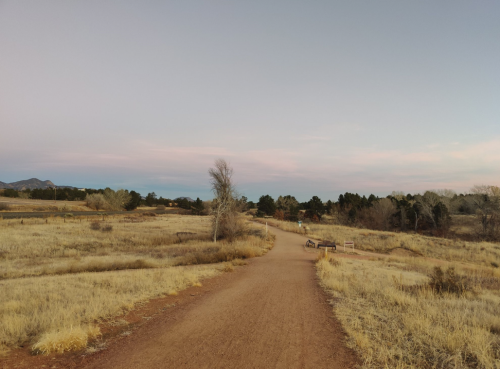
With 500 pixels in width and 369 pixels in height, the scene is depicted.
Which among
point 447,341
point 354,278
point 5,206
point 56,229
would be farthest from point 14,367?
point 5,206

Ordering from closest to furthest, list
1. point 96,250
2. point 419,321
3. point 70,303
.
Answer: point 419,321
point 70,303
point 96,250

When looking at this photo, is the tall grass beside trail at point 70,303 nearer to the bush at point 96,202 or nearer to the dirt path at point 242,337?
the dirt path at point 242,337

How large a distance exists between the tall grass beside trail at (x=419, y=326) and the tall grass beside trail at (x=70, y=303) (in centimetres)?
526

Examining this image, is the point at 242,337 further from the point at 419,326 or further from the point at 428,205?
the point at 428,205

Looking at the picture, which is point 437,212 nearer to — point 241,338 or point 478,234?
point 478,234

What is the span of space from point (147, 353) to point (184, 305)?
3188 mm

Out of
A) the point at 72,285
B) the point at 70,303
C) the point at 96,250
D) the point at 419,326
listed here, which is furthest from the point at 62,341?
the point at 96,250

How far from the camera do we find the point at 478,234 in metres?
43.8

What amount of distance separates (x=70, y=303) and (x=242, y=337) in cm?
482

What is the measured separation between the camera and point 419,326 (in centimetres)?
573

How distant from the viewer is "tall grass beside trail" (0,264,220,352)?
524 centimetres

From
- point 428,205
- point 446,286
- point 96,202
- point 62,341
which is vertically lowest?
point 446,286

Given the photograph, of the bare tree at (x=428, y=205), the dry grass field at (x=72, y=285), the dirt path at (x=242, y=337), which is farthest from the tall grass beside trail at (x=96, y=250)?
the bare tree at (x=428, y=205)

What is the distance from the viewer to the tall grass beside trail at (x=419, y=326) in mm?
4480
